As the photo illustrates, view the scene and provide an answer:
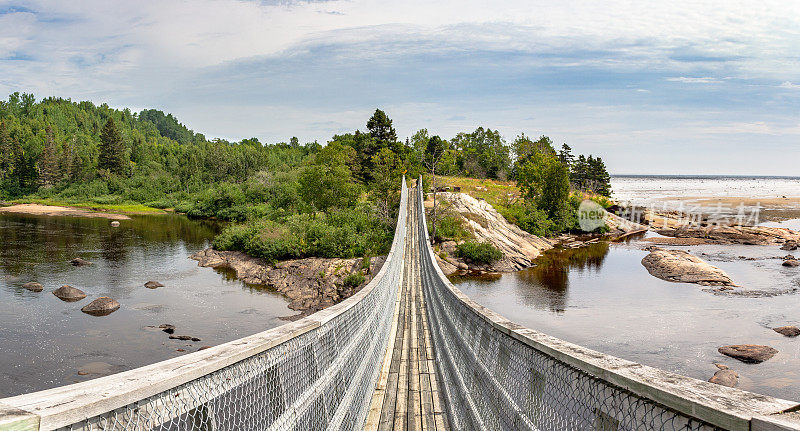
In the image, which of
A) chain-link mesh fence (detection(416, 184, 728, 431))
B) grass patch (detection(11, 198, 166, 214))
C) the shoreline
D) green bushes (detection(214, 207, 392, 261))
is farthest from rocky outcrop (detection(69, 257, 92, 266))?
grass patch (detection(11, 198, 166, 214))

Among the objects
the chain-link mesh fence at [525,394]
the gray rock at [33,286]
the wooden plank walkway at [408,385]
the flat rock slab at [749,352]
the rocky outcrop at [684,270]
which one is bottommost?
the gray rock at [33,286]

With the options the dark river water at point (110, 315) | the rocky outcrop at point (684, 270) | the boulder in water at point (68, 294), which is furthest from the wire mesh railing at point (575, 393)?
the rocky outcrop at point (684, 270)

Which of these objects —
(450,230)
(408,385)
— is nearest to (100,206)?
(450,230)

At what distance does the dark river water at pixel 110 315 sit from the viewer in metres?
14.5

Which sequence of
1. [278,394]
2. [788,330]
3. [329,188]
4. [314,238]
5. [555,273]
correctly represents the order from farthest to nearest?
1. [329,188]
2. [314,238]
3. [555,273]
4. [788,330]
5. [278,394]

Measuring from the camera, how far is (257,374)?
2236mm

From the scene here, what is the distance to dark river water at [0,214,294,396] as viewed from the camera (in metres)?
14.5

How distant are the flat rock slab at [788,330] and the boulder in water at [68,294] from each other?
27857 millimetres

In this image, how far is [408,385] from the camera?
6.35 meters

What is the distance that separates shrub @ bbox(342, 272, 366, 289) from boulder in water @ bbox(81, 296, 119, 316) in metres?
9.91

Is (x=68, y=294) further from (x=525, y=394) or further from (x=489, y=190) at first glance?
(x=489, y=190)

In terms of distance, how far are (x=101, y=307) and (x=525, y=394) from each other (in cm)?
2111

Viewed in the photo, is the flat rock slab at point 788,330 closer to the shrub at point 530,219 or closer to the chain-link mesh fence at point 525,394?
the chain-link mesh fence at point 525,394

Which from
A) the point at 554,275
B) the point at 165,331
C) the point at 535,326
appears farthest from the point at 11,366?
the point at 554,275
